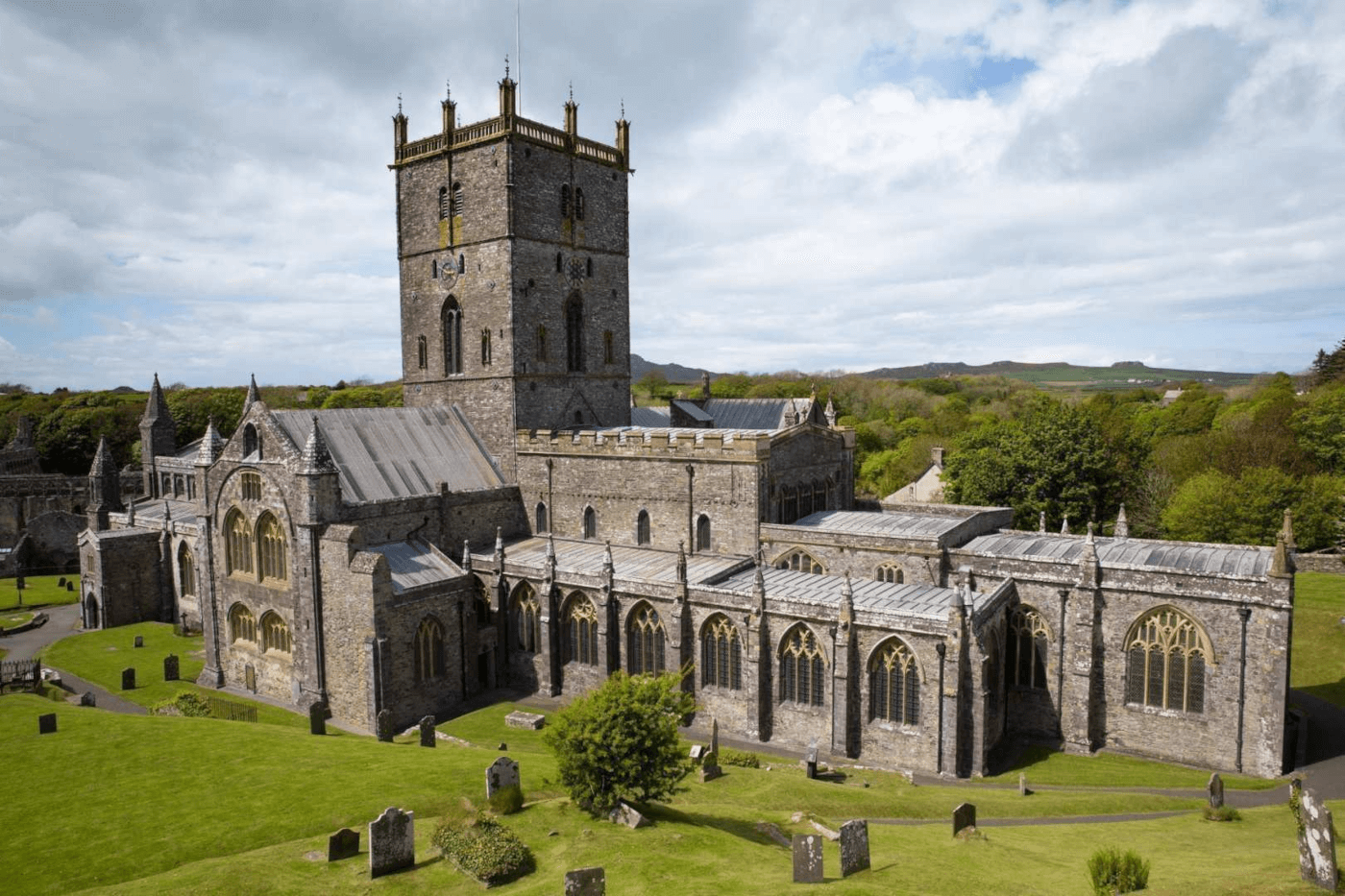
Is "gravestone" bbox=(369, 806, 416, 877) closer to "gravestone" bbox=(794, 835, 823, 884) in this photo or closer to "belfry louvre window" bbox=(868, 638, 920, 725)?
"gravestone" bbox=(794, 835, 823, 884)

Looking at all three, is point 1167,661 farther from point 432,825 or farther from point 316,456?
point 316,456

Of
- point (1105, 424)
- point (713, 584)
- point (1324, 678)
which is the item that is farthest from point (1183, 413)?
point (713, 584)

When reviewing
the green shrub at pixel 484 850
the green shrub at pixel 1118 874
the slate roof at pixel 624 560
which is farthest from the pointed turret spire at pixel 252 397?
the green shrub at pixel 1118 874

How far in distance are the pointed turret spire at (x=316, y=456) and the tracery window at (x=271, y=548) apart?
3.96m

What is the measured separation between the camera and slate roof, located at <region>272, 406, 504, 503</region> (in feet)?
120

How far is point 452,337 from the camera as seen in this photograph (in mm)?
44000

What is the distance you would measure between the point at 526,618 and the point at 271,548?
11.4m

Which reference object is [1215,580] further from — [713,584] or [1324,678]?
[713,584]

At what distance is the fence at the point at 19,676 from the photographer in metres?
36.8

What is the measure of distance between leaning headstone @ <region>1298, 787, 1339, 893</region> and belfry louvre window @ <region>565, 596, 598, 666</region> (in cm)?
2486

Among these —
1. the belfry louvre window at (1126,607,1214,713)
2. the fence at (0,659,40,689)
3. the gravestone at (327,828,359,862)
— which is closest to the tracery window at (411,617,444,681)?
the gravestone at (327,828,359,862)

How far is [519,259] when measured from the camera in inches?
1633

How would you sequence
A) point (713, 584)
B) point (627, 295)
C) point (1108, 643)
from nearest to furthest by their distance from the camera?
point (1108, 643)
point (713, 584)
point (627, 295)

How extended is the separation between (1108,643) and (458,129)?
124ft
